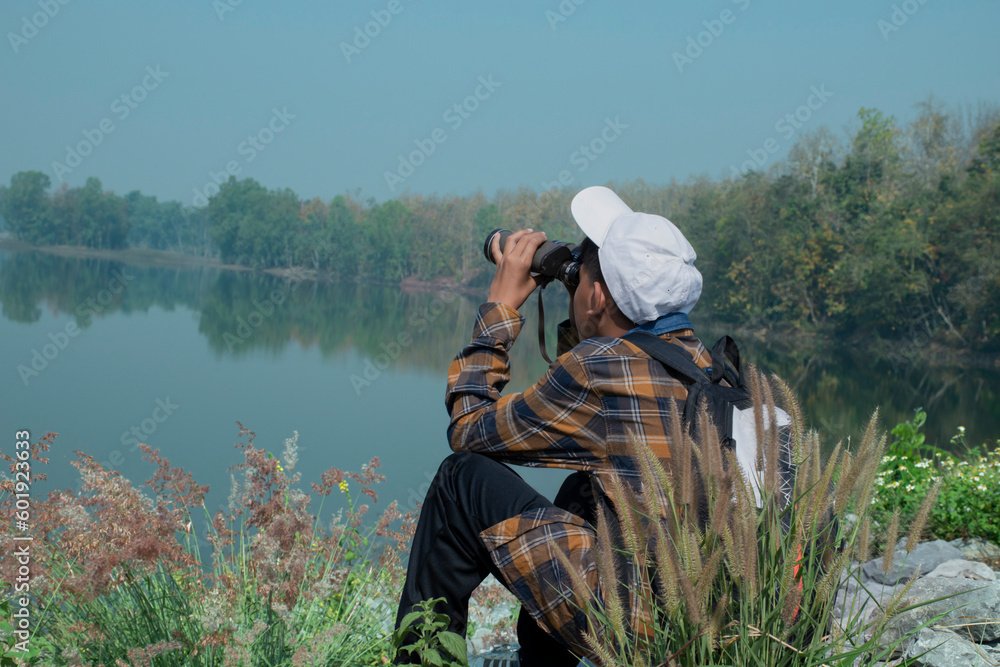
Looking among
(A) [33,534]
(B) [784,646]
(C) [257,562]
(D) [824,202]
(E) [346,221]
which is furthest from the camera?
(E) [346,221]

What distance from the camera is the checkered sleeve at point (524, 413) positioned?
4.48 ft

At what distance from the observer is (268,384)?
11648 mm

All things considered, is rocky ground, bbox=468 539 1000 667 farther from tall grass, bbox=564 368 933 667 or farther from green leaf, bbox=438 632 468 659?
A: green leaf, bbox=438 632 468 659

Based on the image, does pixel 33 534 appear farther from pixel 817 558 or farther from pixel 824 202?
pixel 824 202

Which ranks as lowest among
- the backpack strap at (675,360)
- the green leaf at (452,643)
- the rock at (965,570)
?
→ the rock at (965,570)

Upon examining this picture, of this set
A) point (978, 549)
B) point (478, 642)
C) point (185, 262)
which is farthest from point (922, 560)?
point (185, 262)

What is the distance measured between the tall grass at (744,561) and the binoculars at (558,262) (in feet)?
1.99

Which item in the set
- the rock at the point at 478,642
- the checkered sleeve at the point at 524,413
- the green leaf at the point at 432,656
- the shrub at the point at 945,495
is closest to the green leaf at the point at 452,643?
the green leaf at the point at 432,656

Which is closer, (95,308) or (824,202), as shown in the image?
(95,308)

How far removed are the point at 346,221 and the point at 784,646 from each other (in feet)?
157

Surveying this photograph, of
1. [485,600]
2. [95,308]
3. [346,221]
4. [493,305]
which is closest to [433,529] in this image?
[493,305]

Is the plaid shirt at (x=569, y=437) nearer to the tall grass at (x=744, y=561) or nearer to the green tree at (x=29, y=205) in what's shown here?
the tall grass at (x=744, y=561)

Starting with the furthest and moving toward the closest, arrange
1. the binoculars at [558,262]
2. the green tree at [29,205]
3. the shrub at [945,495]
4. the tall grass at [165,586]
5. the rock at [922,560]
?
the green tree at [29,205], the shrub at [945,495], the rock at [922,560], the binoculars at [558,262], the tall grass at [165,586]

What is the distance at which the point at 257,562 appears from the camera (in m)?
1.27
